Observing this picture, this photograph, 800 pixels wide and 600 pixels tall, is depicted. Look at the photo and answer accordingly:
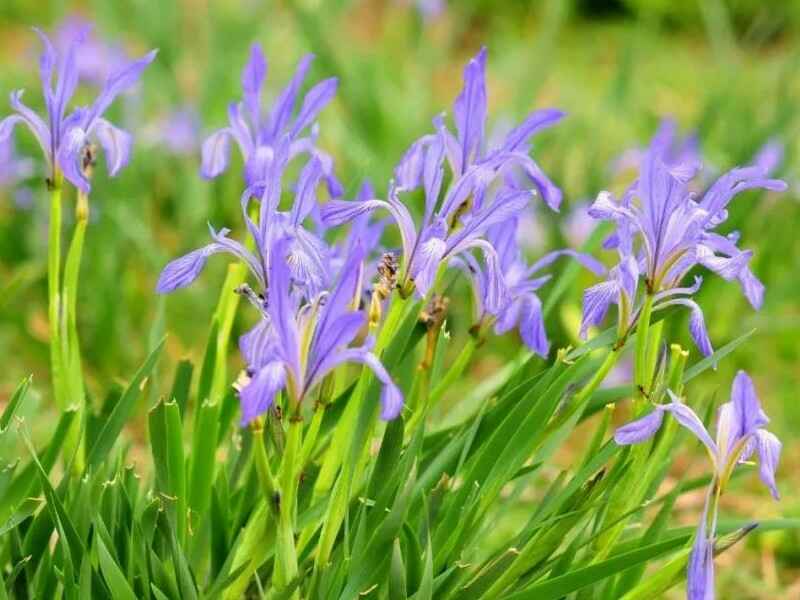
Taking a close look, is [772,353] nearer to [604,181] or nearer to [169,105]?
[604,181]

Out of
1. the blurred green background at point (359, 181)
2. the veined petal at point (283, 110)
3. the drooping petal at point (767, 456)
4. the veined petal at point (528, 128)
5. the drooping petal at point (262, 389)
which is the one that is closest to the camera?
the drooping petal at point (262, 389)

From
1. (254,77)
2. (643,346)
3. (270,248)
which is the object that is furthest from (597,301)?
(254,77)

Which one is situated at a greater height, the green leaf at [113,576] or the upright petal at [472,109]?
the upright petal at [472,109]

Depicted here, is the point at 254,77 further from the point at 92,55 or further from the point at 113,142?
the point at 92,55

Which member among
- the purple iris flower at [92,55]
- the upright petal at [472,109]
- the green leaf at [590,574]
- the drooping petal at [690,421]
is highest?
the purple iris flower at [92,55]

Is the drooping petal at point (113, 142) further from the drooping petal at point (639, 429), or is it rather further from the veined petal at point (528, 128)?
the drooping petal at point (639, 429)

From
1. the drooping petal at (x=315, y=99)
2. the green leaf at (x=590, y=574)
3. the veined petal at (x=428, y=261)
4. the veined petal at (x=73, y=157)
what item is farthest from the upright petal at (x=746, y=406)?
the veined petal at (x=73, y=157)
